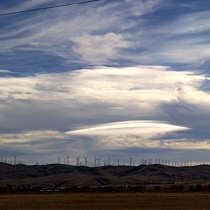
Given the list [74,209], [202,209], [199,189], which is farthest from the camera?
[199,189]

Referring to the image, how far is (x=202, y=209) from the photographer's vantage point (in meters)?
63.0

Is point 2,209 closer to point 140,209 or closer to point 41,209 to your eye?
point 41,209

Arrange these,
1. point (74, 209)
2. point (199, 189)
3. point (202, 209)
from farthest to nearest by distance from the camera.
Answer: point (199, 189) → point (74, 209) → point (202, 209)

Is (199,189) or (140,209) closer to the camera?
(140,209)

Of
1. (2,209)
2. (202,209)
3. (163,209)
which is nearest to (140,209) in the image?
(163,209)

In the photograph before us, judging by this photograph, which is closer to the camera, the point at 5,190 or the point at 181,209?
the point at 181,209

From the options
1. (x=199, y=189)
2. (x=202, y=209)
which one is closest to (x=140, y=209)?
(x=202, y=209)

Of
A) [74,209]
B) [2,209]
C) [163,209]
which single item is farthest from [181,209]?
[2,209]

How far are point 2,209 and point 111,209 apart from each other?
1471 cm

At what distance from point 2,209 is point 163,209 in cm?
2151

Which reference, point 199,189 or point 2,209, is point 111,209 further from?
point 199,189

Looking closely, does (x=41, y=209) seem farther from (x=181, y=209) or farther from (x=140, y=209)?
(x=181, y=209)

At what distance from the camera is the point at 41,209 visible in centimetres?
6906

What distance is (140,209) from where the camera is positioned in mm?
66750
